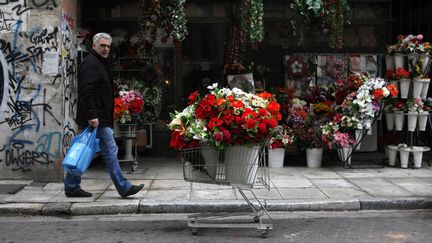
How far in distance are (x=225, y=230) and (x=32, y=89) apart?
4.23 metres

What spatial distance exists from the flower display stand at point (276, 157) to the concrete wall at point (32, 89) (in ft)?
12.4

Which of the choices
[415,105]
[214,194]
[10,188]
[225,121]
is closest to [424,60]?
[415,105]

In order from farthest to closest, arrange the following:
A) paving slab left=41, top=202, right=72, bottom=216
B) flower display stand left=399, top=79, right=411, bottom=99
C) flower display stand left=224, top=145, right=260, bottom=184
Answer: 1. flower display stand left=399, top=79, right=411, bottom=99
2. paving slab left=41, top=202, right=72, bottom=216
3. flower display stand left=224, top=145, right=260, bottom=184

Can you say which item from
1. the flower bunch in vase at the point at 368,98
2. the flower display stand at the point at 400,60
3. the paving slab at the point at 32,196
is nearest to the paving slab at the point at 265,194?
the flower bunch in vase at the point at 368,98

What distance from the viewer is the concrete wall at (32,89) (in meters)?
8.30

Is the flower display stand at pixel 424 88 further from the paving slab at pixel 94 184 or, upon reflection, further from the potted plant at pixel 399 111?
the paving slab at pixel 94 184

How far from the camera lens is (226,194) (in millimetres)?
7551

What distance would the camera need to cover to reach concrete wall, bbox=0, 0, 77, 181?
8.30 m

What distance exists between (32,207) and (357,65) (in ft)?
25.4

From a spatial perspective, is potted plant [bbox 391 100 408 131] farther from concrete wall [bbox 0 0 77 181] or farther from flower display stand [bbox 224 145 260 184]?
concrete wall [bbox 0 0 77 181]

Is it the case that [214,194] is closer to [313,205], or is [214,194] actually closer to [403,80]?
[313,205]

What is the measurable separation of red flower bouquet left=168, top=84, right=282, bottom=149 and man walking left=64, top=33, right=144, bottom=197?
1645mm

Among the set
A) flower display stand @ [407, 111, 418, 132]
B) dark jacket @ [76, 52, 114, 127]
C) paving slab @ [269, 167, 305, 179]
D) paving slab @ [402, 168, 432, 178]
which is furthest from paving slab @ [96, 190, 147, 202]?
flower display stand @ [407, 111, 418, 132]

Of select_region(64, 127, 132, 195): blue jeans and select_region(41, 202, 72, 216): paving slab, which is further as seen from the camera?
select_region(64, 127, 132, 195): blue jeans
